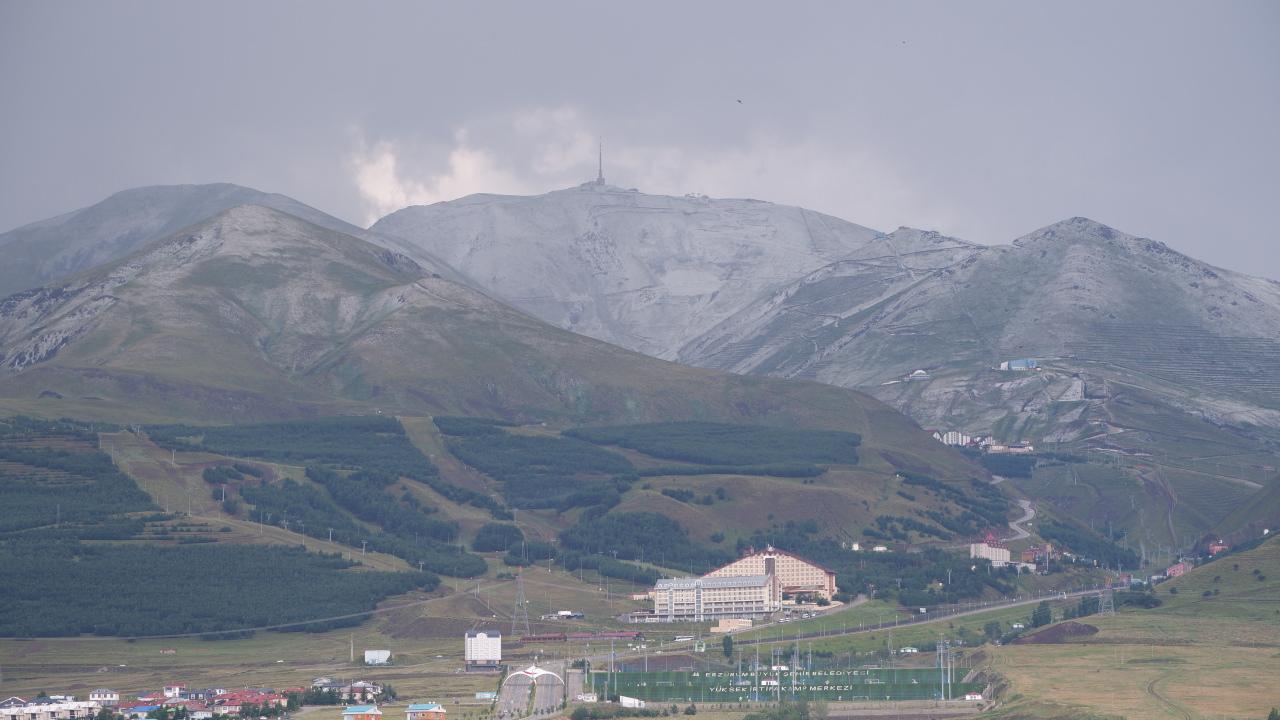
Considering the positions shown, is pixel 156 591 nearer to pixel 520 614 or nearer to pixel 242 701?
pixel 520 614

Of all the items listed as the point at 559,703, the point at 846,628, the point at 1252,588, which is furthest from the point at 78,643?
the point at 1252,588

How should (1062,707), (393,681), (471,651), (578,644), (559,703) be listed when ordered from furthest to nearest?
(578,644) < (471,651) < (393,681) < (559,703) < (1062,707)

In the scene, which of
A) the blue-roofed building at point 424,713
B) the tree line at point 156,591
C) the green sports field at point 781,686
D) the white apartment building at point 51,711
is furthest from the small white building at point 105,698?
the green sports field at point 781,686

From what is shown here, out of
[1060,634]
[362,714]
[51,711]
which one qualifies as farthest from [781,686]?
[51,711]

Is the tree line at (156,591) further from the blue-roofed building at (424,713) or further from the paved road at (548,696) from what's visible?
the blue-roofed building at (424,713)

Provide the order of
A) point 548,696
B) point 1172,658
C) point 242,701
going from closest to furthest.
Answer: point 242,701 < point 548,696 < point 1172,658

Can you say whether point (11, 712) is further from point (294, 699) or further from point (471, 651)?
point (471, 651)
